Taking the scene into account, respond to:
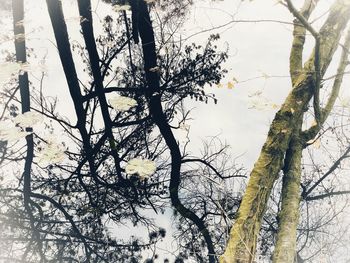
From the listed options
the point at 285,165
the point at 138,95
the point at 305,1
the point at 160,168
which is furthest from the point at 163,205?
the point at 305,1

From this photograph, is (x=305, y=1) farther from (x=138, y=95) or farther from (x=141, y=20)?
(x=138, y=95)

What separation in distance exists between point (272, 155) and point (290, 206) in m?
0.39

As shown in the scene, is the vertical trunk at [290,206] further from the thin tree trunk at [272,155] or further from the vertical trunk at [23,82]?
the vertical trunk at [23,82]

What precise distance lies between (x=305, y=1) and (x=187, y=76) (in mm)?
2064

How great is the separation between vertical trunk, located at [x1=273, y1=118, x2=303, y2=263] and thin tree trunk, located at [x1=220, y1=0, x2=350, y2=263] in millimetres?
173

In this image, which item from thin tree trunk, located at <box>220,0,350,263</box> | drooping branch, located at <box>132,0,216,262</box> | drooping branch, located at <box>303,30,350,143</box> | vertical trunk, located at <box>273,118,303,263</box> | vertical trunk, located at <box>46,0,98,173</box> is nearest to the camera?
thin tree trunk, located at <box>220,0,350,263</box>

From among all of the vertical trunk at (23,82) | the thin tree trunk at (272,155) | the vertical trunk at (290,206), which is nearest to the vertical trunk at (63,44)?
Answer: the vertical trunk at (23,82)

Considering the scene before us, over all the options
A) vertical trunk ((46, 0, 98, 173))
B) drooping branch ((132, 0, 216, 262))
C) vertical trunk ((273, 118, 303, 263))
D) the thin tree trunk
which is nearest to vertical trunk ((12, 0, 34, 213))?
vertical trunk ((46, 0, 98, 173))

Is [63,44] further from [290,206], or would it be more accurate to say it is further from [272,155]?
[290,206]

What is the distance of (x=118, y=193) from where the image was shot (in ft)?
16.1

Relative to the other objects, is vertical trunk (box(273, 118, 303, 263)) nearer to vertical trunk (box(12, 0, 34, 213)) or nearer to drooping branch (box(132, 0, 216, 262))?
drooping branch (box(132, 0, 216, 262))

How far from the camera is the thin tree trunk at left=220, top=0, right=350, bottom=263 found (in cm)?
184

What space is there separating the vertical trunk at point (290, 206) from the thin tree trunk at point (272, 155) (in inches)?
6.8

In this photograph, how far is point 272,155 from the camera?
2291mm
